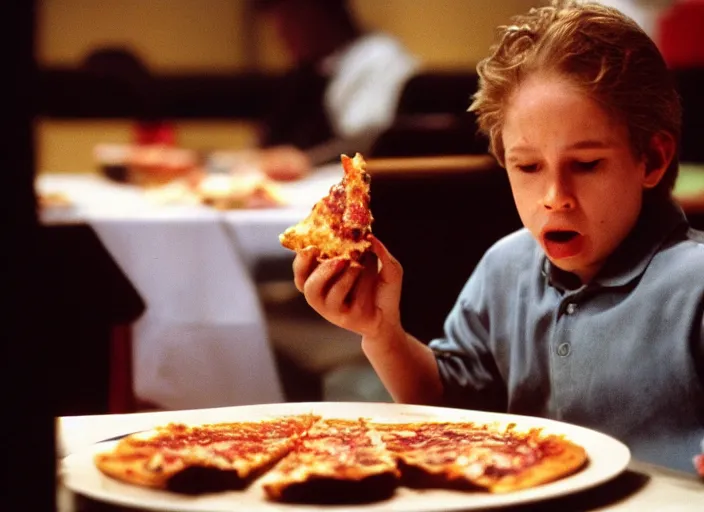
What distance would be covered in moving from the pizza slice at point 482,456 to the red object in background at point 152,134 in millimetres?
3284

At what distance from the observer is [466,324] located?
1286 millimetres

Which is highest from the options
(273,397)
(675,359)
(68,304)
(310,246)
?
(310,246)

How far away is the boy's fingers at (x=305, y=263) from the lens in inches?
41.0

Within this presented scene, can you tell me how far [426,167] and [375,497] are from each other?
1128 millimetres

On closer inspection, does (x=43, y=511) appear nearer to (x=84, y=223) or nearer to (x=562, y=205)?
(x=562, y=205)

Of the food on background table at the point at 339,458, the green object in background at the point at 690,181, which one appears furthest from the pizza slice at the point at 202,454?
the green object in background at the point at 690,181

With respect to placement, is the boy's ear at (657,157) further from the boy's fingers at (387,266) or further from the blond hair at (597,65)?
the boy's fingers at (387,266)

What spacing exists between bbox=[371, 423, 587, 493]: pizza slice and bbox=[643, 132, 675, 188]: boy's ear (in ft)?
1.10

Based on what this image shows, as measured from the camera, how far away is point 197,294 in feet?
7.25

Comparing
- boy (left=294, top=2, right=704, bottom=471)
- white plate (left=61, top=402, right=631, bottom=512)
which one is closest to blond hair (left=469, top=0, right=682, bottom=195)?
boy (left=294, top=2, right=704, bottom=471)

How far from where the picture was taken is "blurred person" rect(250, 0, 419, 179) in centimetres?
446

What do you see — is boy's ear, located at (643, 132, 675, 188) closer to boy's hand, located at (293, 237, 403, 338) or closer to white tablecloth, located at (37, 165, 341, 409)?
boy's hand, located at (293, 237, 403, 338)

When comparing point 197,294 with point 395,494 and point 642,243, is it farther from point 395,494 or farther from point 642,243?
point 395,494

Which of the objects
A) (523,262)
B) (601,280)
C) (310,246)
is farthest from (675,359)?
(310,246)
